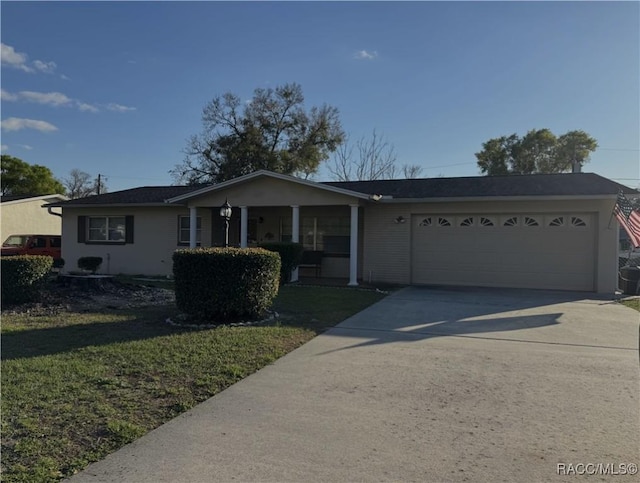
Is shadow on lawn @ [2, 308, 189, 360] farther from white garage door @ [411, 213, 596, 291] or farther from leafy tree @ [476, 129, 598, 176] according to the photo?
leafy tree @ [476, 129, 598, 176]

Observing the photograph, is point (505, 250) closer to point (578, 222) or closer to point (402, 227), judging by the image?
point (578, 222)

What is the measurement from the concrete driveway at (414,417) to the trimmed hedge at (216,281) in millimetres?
1653

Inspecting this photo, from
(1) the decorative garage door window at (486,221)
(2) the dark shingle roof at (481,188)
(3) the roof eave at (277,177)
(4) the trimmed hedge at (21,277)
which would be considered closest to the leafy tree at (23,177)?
(2) the dark shingle roof at (481,188)

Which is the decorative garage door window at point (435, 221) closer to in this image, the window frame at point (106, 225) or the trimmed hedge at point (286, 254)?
the trimmed hedge at point (286, 254)

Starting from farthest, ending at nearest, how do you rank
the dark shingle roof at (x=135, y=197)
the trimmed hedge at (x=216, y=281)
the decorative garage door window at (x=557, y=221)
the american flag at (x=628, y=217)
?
the dark shingle roof at (x=135, y=197) → the decorative garage door window at (x=557, y=221) → the american flag at (x=628, y=217) → the trimmed hedge at (x=216, y=281)

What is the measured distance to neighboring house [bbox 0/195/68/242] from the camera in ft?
84.5

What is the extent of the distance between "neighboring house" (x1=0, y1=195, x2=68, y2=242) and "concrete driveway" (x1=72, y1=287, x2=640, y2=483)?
985 inches

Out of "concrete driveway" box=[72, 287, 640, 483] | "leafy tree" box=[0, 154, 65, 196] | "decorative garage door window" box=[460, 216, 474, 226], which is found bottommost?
"concrete driveway" box=[72, 287, 640, 483]

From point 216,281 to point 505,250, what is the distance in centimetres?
945

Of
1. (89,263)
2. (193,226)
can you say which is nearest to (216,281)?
(193,226)

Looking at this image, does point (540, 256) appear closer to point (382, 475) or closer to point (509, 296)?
point (509, 296)

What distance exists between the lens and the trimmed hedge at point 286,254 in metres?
13.4

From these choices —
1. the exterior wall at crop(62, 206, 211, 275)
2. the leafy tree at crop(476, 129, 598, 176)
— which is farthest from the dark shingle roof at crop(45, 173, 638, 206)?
the leafy tree at crop(476, 129, 598, 176)

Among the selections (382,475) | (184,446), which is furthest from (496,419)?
(184,446)
